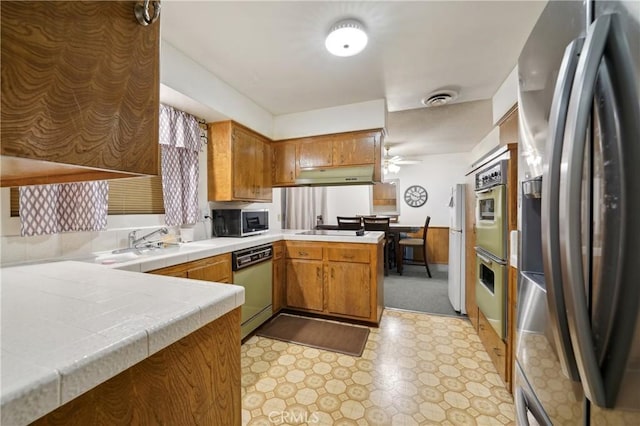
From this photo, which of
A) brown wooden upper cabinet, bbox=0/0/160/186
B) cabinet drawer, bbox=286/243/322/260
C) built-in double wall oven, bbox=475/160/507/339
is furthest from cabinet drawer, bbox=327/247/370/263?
brown wooden upper cabinet, bbox=0/0/160/186

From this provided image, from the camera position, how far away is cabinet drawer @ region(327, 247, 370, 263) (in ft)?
8.45

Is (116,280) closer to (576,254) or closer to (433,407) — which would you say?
(576,254)

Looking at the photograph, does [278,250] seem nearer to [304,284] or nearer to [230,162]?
[304,284]

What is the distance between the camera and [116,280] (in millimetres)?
829

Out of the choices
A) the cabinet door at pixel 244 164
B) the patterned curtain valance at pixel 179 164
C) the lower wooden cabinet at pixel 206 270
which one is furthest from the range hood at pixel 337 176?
the lower wooden cabinet at pixel 206 270

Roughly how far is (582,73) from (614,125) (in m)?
0.11

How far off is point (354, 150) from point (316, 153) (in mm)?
460

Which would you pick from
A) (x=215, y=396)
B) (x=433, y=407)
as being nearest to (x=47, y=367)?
(x=215, y=396)

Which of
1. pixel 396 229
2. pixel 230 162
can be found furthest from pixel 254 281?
pixel 396 229

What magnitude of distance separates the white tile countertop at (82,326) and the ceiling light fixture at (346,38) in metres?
1.68

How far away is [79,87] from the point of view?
507mm

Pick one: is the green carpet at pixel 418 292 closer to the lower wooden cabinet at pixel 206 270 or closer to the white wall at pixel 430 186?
the white wall at pixel 430 186

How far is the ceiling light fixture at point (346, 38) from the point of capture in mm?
1611

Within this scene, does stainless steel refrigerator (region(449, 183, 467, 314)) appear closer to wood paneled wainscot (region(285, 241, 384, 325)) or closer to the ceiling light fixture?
wood paneled wainscot (region(285, 241, 384, 325))
